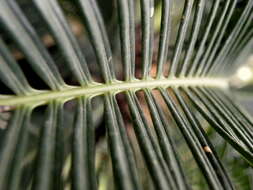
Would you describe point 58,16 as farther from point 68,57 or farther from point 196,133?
point 196,133

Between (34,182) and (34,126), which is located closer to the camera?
(34,182)

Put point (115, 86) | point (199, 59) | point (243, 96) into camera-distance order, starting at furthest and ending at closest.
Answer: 1. point (243, 96)
2. point (199, 59)
3. point (115, 86)

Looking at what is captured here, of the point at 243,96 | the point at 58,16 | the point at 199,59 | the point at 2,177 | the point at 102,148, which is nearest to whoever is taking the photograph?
the point at 2,177

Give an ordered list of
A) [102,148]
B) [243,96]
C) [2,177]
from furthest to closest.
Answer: [243,96] < [102,148] < [2,177]

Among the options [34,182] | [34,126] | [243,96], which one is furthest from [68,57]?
[243,96]

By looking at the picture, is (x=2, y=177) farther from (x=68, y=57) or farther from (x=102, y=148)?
(x=102, y=148)

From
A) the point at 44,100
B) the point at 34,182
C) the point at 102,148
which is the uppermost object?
the point at 102,148

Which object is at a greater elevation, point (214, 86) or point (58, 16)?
point (214, 86)

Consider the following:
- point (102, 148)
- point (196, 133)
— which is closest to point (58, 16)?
point (196, 133)

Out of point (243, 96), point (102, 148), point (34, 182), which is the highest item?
point (243, 96)
